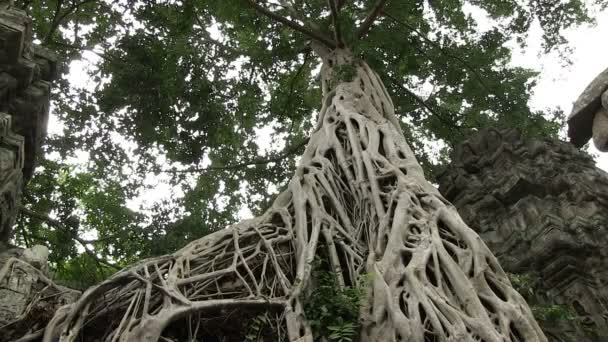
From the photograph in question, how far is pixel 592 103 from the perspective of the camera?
4.27 metres

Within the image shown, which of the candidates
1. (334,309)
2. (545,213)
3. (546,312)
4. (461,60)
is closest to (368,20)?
(461,60)

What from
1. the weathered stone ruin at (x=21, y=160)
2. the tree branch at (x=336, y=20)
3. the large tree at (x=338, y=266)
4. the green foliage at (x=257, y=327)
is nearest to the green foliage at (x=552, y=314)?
the large tree at (x=338, y=266)

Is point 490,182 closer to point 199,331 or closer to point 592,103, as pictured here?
point 592,103

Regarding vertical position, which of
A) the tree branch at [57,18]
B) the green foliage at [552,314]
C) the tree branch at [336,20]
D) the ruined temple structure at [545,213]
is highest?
the tree branch at [57,18]

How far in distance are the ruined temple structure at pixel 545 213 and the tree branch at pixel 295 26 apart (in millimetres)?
2170

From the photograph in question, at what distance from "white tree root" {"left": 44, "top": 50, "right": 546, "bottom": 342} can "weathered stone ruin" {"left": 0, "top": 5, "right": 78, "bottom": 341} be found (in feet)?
0.98

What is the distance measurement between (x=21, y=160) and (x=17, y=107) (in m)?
0.54

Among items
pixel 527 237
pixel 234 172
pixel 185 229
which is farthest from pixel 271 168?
pixel 527 237

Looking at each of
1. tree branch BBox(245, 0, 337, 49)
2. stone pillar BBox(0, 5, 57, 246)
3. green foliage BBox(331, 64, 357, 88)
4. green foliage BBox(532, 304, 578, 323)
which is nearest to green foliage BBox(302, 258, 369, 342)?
green foliage BBox(532, 304, 578, 323)

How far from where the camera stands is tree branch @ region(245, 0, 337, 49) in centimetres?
567

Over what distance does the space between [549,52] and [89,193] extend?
6.39 m

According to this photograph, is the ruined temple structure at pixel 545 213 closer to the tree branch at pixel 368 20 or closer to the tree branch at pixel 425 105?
the tree branch at pixel 425 105

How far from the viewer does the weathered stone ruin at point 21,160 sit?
9.32 feet

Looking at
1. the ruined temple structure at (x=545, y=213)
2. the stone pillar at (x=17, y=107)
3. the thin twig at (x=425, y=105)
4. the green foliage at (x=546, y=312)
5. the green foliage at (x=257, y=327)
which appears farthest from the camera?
the thin twig at (x=425, y=105)
